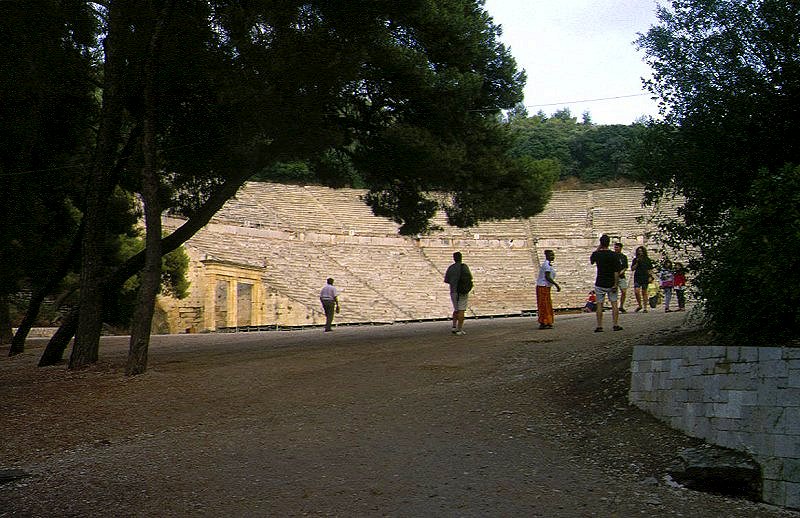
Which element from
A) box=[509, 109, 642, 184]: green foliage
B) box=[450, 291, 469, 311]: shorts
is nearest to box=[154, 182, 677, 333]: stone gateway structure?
box=[509, 109, 642, 184]: green foliage

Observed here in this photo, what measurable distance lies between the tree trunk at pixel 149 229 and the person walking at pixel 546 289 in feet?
21.9

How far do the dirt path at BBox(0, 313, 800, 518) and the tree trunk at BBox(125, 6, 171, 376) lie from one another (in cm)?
48

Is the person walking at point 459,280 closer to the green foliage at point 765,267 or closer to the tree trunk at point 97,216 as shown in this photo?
the tree trunk at point 97,216

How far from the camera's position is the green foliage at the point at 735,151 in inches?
281

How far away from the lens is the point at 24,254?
58.9 feet

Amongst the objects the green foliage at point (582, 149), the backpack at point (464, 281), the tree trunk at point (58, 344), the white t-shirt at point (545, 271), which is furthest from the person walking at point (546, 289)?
the green foliage at point (582, 149)

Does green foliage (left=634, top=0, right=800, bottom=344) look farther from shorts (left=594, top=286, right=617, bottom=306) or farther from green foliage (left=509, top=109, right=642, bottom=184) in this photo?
green foliage (left=509, top=109, right=642, bottom=184)

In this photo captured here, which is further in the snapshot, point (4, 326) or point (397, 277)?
point (397, 277)

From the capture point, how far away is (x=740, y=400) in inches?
261

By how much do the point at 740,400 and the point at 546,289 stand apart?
8.54m

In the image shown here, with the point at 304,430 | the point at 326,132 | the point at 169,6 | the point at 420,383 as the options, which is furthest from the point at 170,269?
the point at 304,430

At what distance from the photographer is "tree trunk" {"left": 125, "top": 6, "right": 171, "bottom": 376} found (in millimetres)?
11875

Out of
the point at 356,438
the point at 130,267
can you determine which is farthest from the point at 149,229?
the point at 356,438

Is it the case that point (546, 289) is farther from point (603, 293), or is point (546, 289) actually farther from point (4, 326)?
point (4, 326)
